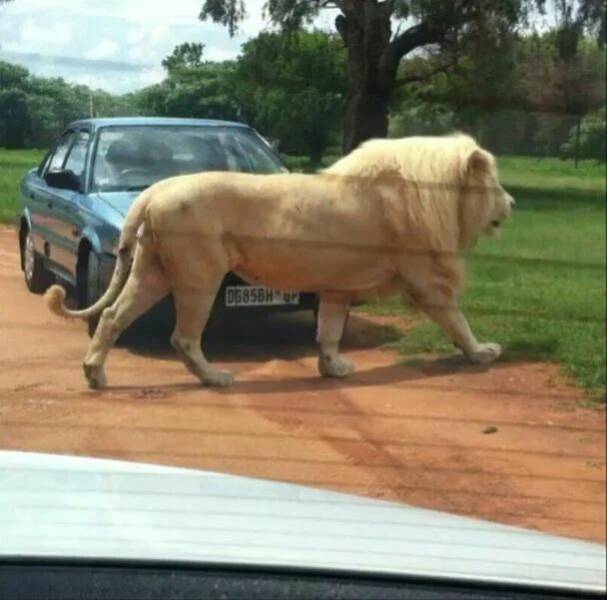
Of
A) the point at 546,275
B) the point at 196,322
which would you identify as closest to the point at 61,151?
the point at 196,322

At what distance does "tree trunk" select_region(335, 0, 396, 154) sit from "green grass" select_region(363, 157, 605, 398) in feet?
1.10

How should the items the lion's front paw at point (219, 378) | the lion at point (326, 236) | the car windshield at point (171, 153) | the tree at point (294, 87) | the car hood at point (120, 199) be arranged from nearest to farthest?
the lion at point (326, 236) → the tree at point (294, 87) → the car windshield at point (171, 153) → the car hood at point (120, 199) → the lion's front paw at point (219, 378)

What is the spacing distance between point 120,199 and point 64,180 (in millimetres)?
214

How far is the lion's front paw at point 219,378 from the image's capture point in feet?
12.9

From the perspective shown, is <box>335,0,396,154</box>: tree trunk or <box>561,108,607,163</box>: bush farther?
<box>335,0,396,154</box>: tree trunk

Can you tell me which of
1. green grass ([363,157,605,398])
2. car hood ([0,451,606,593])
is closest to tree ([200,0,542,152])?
green grass ([363,157,605,398])

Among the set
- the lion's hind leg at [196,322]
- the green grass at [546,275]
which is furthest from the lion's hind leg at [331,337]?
the lion's hind leg at [196,322]

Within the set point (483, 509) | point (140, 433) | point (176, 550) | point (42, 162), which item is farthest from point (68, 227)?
point (483, 509)

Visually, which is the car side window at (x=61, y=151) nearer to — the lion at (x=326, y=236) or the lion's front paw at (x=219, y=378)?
the lion at (x=326, y=236)

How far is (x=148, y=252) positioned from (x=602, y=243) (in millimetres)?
1173

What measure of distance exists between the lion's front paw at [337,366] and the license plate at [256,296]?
183 millimetres

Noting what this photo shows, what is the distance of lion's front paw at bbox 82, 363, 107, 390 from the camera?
401cm

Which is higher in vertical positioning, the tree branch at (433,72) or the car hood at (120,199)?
the tree branch at (433,72)

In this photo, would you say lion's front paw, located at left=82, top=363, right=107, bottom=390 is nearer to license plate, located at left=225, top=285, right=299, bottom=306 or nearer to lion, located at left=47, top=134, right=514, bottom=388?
lion, located at left=47, top=134, right=514, bottom=388
